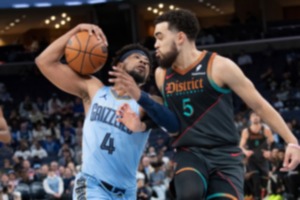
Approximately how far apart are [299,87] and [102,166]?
19.8 metres

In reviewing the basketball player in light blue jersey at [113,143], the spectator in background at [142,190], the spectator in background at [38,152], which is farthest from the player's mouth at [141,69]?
the spectator in background at [38,152]

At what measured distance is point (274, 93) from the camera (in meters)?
24.4

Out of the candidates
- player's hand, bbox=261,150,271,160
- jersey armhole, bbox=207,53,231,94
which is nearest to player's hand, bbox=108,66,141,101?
jersey armhole, bbox=207,53,231,94

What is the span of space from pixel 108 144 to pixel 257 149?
29.3 feet

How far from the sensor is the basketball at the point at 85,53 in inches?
234

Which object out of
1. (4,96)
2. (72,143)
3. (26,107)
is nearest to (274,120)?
(72,143)

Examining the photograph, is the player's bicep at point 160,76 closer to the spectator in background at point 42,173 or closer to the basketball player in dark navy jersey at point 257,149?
the basketball player in dark navy jersey at point 257,149

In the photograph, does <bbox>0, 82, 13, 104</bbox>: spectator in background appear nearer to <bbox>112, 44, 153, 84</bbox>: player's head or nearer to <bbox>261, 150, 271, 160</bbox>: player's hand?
<bbox>261, 150, 271, 160</bbox>: player's hand

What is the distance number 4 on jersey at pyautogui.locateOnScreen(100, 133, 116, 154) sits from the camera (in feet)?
18.9

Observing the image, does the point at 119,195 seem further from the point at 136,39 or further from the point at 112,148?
the point at 136,39

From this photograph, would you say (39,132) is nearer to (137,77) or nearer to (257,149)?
(257,149)

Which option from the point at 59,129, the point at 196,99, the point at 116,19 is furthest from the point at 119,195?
the point at 116,19

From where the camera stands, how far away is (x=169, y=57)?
548 cm

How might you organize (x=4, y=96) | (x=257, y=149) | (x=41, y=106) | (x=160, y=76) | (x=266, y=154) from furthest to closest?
(x=4, y=96) → (x=41, y=106) → (x=257, y=149) → (x=266, y=154) → (x=160, y=76)
